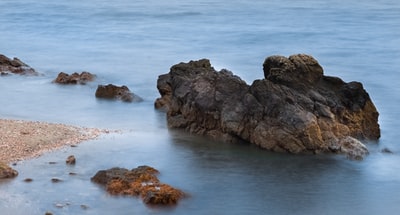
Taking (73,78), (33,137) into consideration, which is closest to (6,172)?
(33,137)

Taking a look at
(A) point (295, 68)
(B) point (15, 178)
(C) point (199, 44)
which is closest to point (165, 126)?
(A) point (295, 68)

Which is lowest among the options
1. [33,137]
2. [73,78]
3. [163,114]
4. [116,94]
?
[33,137]

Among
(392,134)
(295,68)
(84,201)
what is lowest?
(84,201)

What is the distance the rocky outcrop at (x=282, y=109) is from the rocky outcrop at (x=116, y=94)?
391 cm

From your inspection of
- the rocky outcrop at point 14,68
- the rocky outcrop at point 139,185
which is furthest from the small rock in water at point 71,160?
the rocky outcrop at point 14,68

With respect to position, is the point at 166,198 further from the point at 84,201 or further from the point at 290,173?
the point at 290,173

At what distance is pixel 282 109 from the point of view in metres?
22.5

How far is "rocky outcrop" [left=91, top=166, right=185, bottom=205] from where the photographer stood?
59.3 ft

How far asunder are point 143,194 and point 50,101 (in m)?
11.6

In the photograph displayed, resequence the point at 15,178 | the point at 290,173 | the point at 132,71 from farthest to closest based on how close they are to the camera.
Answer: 1. the point at 132,71
2. the point at 290,173
3. the point at 15,178

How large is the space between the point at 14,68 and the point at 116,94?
25.6ft

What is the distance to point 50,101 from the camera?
2888cm

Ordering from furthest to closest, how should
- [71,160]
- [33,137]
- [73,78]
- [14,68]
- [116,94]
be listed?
[14,68] → [73,78] → [116,94] → [33,137] → [71,160]

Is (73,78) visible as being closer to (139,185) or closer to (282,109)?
(282,109)
